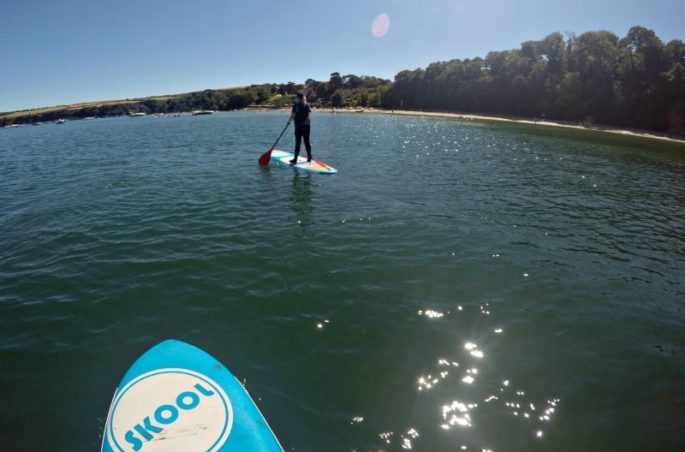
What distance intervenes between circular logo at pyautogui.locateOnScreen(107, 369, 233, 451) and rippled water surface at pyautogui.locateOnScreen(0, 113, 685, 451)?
0.55 meters

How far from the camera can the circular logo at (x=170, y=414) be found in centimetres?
445

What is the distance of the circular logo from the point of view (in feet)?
14.6

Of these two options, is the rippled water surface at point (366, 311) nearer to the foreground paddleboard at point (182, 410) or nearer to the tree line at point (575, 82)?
the foreground paddleboard at point (182, 410)

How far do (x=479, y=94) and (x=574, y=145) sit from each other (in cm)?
6092

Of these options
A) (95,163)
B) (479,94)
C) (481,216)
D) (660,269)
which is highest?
(479,94)

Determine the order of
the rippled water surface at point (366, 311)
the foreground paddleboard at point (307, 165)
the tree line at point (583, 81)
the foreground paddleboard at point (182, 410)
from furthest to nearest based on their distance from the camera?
the tree line at point (583, 81)
the foreground paddleboard at point (307, 165)
the rippled water surface at point (366, 311)
the foreground paddleboard at point (182, 410)

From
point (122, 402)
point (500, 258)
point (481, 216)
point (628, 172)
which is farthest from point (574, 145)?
point (122, 402)

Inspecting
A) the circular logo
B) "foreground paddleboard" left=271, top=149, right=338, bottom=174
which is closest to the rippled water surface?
the circular logo

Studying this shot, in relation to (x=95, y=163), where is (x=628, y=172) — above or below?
below

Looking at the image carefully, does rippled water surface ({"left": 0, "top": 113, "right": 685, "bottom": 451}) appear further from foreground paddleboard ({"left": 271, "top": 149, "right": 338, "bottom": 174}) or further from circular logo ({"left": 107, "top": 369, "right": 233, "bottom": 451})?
foreground paddleboard ({"left": 271, "top": 149, "right": 338, "bottom": 174})

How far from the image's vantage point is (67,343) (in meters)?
6.47

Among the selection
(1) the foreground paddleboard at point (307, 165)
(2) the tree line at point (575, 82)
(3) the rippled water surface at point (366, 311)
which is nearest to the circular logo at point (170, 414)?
(3) the rippled water surface at point (366, 311)

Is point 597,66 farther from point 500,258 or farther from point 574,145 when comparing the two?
point 500,258

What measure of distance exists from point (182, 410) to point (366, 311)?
3.92 meters
